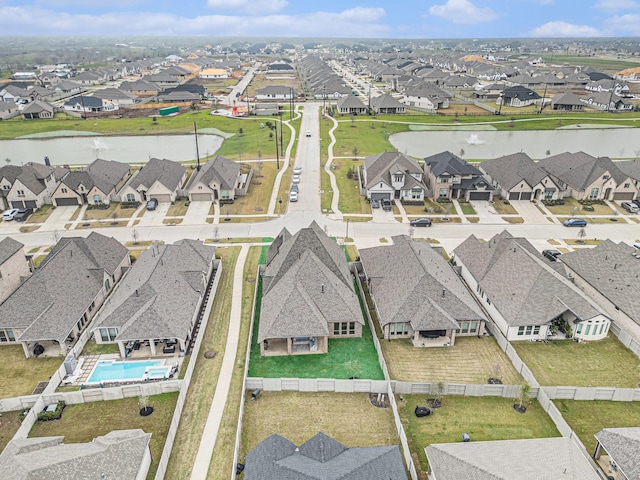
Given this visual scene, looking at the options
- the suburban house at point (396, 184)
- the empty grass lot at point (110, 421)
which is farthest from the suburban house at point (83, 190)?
the empty grass lot at point (110, 421)

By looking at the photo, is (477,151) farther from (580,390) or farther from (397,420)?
(397,420)

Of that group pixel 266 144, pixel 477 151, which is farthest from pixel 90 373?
pixel 477 151

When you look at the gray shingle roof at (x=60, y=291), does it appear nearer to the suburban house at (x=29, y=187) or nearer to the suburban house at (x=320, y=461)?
the suburban house at (x=320, y=461)

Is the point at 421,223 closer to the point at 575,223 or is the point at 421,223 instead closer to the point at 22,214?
the point at 575,223

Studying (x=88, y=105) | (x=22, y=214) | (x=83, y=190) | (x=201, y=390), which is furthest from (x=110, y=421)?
(x=88, y=105)

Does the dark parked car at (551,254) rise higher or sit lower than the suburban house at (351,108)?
lower

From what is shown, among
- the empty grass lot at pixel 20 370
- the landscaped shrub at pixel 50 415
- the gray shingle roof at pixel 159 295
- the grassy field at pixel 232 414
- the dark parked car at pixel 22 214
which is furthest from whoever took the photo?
the dark parked car at pixel 22 214

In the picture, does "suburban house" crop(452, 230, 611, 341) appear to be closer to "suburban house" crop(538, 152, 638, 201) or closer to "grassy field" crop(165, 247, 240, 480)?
"grassy field" crop(165, 247, 240, 480)
